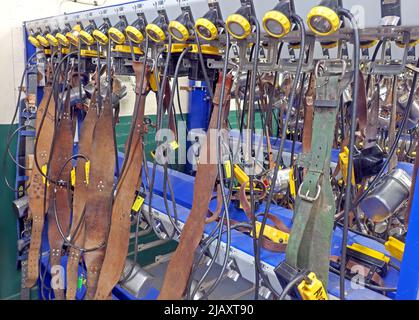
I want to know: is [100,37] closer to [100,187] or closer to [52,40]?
[52,40]

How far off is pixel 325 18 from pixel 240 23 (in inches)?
9.1

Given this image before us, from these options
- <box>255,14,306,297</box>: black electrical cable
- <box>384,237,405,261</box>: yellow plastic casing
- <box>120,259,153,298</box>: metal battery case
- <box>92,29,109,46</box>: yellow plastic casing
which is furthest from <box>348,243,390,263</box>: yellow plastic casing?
<box>92,29,109,46</box>: yellow plastic casing

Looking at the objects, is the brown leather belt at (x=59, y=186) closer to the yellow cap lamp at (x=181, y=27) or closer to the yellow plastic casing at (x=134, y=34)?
the yellow plastic casing at (x=134, y=34)

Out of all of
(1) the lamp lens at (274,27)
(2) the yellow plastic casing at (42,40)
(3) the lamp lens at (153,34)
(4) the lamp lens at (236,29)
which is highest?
(2) the yellow plastic casing at (42,40)

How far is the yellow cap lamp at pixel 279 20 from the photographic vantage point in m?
0.78

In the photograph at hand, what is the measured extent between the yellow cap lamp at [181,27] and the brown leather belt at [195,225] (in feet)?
0.57

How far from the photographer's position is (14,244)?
83.7 inches

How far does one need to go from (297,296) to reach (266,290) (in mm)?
246

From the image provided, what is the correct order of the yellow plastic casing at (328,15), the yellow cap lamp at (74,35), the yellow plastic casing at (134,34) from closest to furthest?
the yellow plastic casing at (328,15)
the yellow plastic casing at (134,34)
the yellow cap lamp at (74,35)

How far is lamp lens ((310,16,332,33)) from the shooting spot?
0.73 meters

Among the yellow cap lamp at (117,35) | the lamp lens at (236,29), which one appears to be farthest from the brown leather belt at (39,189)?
the lamp lens at (236,29)

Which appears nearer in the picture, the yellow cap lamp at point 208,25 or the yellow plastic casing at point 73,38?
the yellow cap lamp at point 208,25

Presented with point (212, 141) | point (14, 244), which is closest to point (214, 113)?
point (212, 141)
